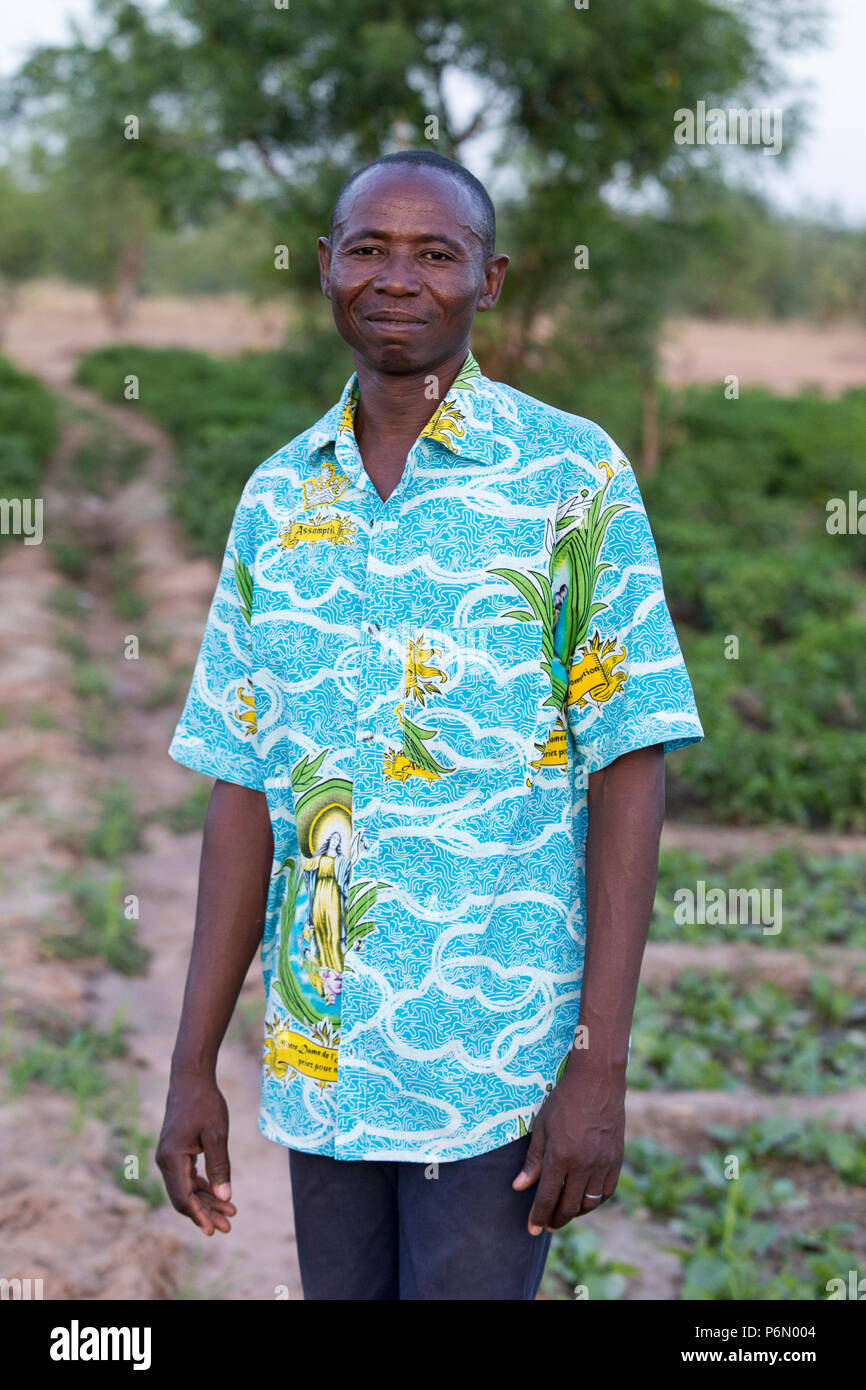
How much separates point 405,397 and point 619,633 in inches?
15.2

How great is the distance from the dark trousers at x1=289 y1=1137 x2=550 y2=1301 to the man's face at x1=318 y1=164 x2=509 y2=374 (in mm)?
907

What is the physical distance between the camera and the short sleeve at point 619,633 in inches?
54.9

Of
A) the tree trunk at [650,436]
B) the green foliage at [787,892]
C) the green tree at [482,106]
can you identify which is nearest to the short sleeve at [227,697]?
the green foliage at [787,892]

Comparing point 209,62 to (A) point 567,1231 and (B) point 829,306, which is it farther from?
(B) point 829,306

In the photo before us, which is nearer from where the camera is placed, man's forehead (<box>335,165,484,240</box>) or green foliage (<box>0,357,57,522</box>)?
man's forehead (<box>335,165,484,240</box>)

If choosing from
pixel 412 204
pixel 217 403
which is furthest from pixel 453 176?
pixel 217 403

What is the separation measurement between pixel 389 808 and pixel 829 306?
114 ft

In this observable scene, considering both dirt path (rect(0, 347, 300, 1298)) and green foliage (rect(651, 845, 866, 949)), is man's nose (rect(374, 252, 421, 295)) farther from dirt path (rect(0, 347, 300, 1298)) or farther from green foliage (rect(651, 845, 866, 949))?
green foliage (rect(651, 845, 866, 949))

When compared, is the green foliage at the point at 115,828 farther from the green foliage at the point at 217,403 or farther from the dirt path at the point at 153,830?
the green foliage at the point at 217,403

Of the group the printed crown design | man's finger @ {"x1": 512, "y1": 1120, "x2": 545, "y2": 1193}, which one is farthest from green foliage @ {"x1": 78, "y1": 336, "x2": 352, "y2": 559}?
man's finger @ {"x1": 512, "y1": 1120, "x2": 545, "y2": 1193}

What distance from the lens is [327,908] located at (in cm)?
148

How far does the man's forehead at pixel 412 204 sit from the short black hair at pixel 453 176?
0.04 feet

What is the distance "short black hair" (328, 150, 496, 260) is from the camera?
1477 millimetres

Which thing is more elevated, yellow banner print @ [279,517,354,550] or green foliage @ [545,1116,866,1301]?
yellow banner print @ [279,517,354,550]
